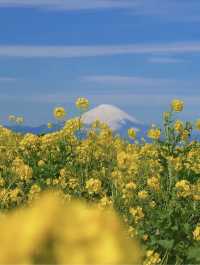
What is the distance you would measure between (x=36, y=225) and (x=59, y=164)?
26.4ft

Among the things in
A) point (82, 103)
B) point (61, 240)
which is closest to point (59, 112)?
point (82, 103)

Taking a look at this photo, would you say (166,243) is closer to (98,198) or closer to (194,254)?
(194,254)

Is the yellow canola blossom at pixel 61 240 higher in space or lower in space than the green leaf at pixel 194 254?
higher

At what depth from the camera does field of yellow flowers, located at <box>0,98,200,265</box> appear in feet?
3.55

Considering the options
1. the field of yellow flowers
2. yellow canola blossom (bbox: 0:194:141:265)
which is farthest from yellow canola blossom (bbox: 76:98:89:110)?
yellow canola blossom (bbox: 0:194:141:265)

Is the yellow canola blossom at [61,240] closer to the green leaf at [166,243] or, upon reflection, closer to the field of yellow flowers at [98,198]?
the field of yellow flowers at [98,198]

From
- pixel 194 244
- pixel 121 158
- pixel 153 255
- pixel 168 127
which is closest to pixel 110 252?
pixel 153 255

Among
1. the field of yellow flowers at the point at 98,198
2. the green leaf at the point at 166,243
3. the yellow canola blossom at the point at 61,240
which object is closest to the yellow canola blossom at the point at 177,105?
the field of yellow flowers at the point at 98,198

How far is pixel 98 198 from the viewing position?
6996 mm

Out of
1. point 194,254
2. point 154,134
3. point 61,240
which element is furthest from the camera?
point 154,134

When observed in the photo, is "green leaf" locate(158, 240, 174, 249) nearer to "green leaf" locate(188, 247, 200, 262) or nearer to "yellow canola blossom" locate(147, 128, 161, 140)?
"green leaf" locate(188, 247, 200, 262)

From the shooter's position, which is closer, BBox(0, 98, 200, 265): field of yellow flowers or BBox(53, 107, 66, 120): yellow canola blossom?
BBox(0, 98, 200, 265): field of yellow flowers

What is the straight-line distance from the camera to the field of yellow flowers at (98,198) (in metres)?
1.08

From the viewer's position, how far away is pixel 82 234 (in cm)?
111
